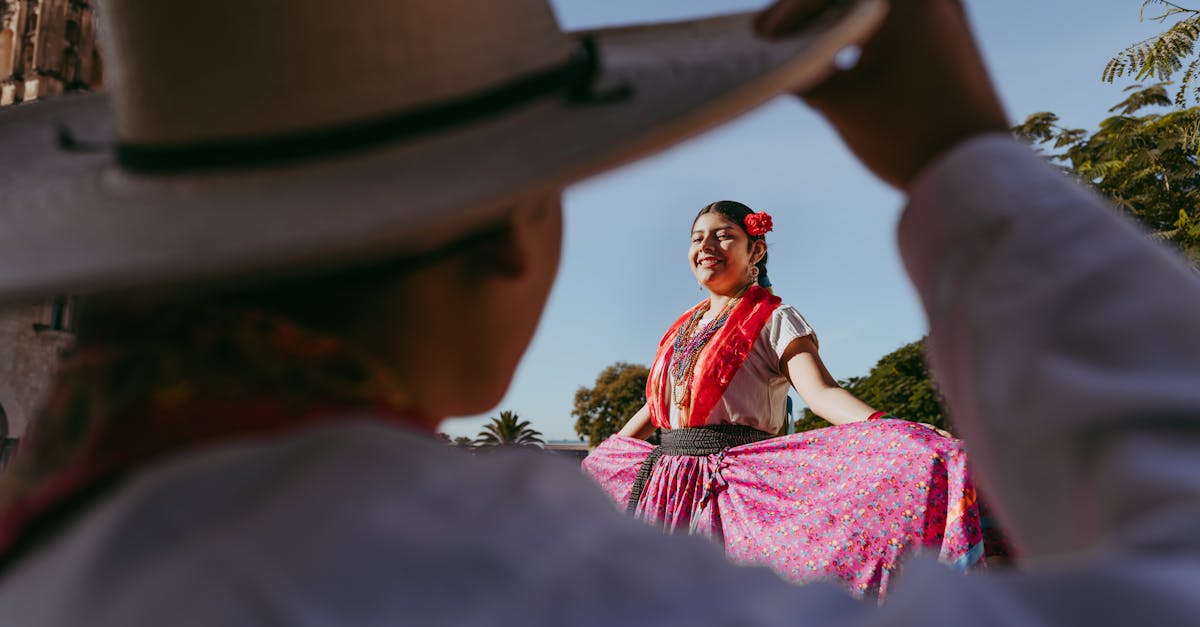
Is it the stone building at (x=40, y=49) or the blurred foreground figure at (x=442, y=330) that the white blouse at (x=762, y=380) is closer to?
the blurred foreground figure at (x=442, y=330)

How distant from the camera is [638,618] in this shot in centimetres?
48

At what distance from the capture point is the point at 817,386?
13.3 feet

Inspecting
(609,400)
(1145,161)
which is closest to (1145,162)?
(1145,161)

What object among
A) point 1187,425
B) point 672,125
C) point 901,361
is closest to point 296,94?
point 672,125

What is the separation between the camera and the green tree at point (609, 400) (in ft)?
154

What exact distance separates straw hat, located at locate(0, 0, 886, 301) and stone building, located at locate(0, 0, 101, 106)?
36.1 m

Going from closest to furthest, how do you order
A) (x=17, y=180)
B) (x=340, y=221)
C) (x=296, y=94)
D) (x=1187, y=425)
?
(x=1187, y=425), (x=340, y=221), (x=296, y=94), (x=17, y=180)

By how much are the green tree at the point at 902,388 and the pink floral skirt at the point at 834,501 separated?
60.0 ft

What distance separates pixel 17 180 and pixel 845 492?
10.8 ft

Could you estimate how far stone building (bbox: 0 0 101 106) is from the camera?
103ft

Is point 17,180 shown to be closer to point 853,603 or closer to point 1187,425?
point 853,603

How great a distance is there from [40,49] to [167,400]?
38.2 m

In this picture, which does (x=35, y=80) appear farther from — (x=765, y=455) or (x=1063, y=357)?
(x=1063, y=357)

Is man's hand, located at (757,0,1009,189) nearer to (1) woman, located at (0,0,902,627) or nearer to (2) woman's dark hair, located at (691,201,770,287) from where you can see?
(1) woman, located at (0,0,902,627)
